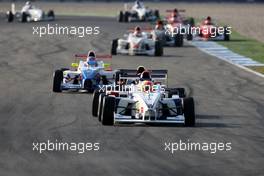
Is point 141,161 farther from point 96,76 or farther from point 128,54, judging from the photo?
point 128,54

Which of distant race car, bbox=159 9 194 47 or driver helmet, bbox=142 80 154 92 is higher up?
driver helmet, bbox=142 80 154 92

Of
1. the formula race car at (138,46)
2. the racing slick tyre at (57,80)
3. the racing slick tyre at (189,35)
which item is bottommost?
the racing slick tyre at (189,35)

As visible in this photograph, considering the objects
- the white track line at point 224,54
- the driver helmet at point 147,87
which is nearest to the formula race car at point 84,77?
the driver helmet at point 147,87

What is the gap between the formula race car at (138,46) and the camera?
40500 millimetres

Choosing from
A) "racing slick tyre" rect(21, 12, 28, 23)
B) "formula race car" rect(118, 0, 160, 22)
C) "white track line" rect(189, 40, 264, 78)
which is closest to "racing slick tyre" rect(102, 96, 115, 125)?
"white track line" rect(189, 40, 264, 78)

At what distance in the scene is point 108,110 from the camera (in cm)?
2152

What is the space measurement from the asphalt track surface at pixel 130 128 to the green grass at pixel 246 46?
3.97 m

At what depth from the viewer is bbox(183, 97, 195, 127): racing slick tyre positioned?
850 inches

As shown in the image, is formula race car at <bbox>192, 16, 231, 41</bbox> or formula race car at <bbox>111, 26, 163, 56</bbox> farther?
formula race car at <bbox>192, 16, 231, 41</bbox>

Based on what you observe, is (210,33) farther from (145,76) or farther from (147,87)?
(147,87)

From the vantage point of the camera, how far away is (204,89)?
29109mm

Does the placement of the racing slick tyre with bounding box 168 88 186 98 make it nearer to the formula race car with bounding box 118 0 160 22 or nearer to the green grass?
the green grass

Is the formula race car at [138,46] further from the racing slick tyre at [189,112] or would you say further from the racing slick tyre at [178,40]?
the racing slick tyre at [189,112]

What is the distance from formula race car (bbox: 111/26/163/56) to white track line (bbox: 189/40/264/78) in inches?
109
